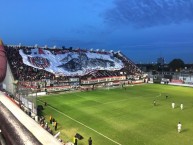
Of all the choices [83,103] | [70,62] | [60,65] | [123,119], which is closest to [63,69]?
[60,65]

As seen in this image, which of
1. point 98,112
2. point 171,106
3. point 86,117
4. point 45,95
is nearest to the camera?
point 86,117

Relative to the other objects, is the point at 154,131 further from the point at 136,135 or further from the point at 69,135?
the point at 69,135

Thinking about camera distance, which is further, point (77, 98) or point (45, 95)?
point (45, 95)

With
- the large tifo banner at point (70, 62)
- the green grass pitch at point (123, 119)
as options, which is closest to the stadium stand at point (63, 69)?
the large tifo banner at point (70, 62)

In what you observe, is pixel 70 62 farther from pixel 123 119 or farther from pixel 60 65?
pixel 123 119

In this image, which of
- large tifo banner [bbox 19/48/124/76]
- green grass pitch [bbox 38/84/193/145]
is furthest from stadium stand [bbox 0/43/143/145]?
green grass pitch [bbox 38/84/193/145]

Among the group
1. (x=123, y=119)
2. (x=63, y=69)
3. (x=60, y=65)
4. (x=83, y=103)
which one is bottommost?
(x=123, y=119)

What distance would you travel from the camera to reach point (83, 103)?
44.9 metres

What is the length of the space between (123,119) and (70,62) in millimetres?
45020

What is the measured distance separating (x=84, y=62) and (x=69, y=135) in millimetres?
52605

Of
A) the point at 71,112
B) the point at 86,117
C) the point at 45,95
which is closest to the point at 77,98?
the point at 45,95

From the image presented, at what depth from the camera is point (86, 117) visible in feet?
114

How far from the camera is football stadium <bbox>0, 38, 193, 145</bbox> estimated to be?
23.9 meters

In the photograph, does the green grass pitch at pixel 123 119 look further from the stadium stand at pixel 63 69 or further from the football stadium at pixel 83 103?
the stadium stand at pixel 63 69
